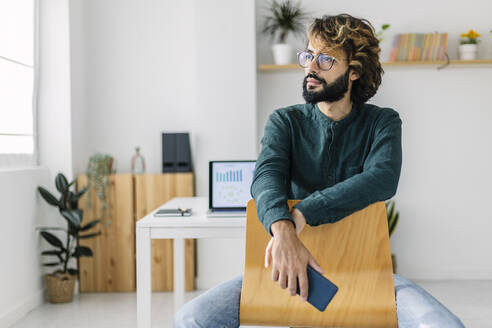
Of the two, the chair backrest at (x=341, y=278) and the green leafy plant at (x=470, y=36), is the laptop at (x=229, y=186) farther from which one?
the green leafy plant at (x=470, y=36)

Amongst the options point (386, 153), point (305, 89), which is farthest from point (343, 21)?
point (386, 153)

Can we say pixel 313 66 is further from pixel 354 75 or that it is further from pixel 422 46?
pixel 422 46

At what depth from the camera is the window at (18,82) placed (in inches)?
122

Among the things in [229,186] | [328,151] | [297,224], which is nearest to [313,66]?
[328,151]

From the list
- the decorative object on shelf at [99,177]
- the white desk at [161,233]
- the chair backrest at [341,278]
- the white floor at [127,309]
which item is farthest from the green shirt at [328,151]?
the decorative object on shelf at [99,177]

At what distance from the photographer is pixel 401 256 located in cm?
404

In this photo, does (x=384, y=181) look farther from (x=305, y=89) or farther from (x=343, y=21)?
(x=343, y=21)

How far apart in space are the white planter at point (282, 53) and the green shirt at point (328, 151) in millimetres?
2183

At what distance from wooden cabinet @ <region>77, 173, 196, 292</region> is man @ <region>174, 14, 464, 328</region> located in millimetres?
2113

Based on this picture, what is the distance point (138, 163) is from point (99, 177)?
1.11 feet

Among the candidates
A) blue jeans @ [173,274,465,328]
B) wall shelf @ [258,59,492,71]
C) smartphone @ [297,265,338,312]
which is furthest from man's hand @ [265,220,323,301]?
wall shelf @ [258,59,492,71]

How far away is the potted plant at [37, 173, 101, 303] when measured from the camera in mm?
3318

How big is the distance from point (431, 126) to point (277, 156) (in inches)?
112

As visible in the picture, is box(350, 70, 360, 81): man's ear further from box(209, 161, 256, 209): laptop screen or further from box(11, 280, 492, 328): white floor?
box(11, 280, 492, 328): white floor
